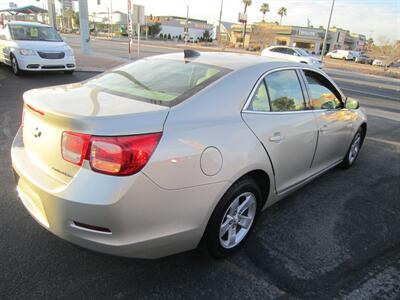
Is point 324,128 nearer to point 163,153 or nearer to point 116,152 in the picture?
point 163,153

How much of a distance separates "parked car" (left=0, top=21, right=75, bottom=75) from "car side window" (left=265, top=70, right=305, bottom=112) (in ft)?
29.9

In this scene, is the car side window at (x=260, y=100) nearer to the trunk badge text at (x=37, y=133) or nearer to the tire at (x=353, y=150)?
the trunk badge text at (x=37, y=133)

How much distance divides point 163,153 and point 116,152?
281 mm

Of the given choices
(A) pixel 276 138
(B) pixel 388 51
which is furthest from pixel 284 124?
(B) pixel 388 51

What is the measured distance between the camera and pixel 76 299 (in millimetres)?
2268

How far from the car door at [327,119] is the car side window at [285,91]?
0.23 m

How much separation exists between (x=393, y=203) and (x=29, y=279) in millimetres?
3881

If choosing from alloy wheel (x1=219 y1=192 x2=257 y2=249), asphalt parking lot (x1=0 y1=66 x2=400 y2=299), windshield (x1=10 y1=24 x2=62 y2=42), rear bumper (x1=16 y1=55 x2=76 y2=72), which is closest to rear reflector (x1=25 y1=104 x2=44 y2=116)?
asphalt parking lot (x1=0 y1=66 x2=400 y2=299)

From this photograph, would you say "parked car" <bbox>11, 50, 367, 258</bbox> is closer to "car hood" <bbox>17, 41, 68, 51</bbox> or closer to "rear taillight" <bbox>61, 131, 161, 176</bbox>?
"rear taillight" <bbox>61, 131, 161, 176</bbox>

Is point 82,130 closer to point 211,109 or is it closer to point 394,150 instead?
point 211,109

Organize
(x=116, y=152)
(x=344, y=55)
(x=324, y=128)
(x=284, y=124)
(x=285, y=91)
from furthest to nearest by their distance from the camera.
Result: (x=344, y=55) < (x=324, y=128) < (x=285, y=91) < (x=284, y=124) < (x=116, y=152)

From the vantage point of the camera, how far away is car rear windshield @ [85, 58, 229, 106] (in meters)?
2.56

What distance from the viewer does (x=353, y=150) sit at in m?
5.02

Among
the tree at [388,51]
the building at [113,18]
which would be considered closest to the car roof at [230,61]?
the tree at [388,51]
